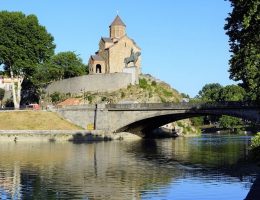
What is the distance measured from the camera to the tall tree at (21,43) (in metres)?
105

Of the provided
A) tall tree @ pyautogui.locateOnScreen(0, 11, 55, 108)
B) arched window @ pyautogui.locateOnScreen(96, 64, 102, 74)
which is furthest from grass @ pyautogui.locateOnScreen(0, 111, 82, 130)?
arched window @ pyautogui.locateOnScreen(96, 64, 102, 74)

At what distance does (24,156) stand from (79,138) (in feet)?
99.6

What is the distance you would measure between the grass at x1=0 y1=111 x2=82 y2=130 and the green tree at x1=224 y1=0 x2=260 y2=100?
41.9 m

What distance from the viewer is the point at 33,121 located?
92625mm

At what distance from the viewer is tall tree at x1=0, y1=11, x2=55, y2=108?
344 feet

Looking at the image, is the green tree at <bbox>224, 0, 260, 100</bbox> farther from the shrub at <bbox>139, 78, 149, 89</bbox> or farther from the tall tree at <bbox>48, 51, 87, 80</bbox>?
the tall tree at <bbox>48, 51, 87, 80</bbox>

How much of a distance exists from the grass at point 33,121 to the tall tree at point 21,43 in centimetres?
1363

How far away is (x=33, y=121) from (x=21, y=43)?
20.2 meters

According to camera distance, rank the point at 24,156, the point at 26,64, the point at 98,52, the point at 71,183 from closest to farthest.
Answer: the point at 71,183, the point at 24,156, the point at 26,64, the point at 98,52

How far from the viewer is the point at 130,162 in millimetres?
51312

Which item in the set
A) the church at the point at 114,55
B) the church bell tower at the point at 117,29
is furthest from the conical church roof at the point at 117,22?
the church at the point at 114,55

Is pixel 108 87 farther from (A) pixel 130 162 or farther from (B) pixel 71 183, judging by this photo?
(B) pixel 71 183

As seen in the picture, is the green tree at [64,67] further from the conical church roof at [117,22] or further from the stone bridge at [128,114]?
the stone bridge at [128,114]

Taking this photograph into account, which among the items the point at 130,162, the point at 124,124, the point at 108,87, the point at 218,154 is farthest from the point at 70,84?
the point at 130,162
